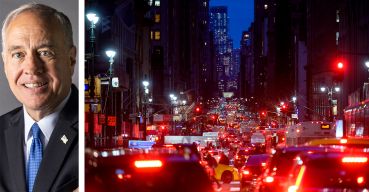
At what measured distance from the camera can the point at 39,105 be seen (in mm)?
8328

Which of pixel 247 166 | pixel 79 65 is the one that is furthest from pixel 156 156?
pixel 247 166

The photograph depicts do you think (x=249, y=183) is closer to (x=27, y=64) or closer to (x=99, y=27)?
(x=27, y=64)

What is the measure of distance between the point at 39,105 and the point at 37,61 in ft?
1.47

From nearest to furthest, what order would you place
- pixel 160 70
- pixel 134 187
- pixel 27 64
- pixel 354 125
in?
1. pixel 134 187
2. pixel 27 64
3. pixel 354 125
4. pixel 160 70

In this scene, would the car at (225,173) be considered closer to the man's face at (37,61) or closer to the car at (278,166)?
the car at (278,166)

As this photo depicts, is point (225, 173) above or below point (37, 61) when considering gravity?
below

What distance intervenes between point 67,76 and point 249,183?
383 inches

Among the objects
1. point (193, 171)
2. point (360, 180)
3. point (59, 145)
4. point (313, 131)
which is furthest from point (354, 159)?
point (313, 131)

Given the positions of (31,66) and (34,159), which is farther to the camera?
(34,159)

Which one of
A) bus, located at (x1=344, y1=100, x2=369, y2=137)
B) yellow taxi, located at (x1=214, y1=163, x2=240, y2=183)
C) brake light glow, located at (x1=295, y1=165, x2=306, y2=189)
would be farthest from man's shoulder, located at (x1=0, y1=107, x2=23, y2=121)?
yellow taxi, located at (x1=214, y1=163, x2=240, y2=183)

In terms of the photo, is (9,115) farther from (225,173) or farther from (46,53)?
(225,173)

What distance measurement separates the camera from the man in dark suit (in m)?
8.28

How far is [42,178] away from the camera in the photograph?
8.39 m

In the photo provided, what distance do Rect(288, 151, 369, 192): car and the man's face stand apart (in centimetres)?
272
